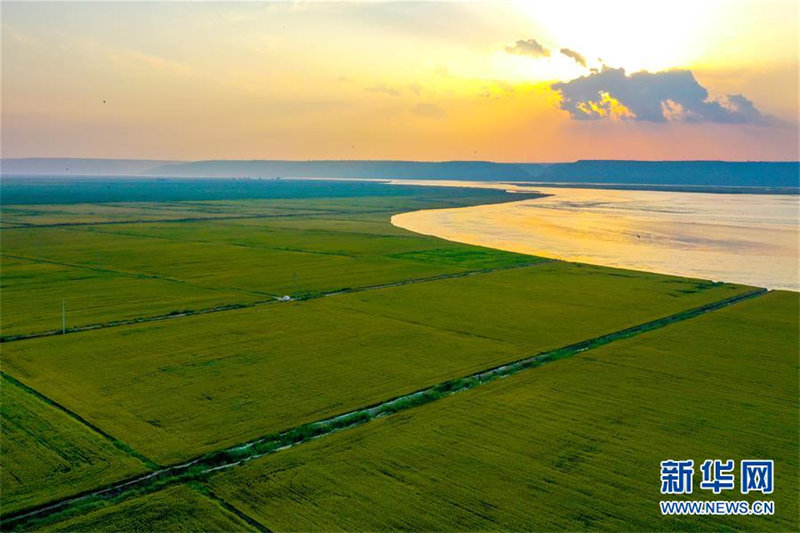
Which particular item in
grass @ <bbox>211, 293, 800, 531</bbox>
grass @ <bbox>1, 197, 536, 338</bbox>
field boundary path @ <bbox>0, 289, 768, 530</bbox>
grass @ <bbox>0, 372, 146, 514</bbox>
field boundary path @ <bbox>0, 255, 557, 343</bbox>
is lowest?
grass @ <bbox>211, 293, 800, 531</bbox>

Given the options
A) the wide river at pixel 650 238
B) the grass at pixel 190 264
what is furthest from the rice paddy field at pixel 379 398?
the wide river at pixel 650 238

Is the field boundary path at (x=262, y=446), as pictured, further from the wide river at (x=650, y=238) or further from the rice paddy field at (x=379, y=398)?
the wide river at (x=650, y=238)

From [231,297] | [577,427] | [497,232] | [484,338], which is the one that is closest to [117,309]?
[231,297]

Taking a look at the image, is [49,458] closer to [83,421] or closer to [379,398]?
[83,421]

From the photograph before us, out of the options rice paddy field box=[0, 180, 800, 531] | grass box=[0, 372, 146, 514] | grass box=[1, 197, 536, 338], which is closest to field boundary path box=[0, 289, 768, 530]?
rice paddy field box=[0, 180, 800, 531]

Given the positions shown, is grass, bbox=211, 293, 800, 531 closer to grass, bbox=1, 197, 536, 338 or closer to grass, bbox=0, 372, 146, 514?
grass, bbox=0, 372, 146, 514

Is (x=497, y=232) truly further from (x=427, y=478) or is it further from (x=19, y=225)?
(x=427, y=478)
